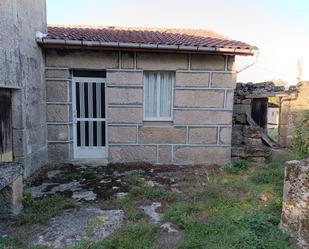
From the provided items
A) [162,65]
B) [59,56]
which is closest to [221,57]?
[162,65]

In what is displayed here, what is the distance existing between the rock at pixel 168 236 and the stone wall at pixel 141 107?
346 cm

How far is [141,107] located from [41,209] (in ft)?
11.9

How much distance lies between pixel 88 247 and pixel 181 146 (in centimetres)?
437

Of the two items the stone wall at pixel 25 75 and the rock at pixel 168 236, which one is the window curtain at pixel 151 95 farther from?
the rock at pixel 168 236

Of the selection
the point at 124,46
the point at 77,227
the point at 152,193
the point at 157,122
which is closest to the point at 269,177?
the point at 152,193

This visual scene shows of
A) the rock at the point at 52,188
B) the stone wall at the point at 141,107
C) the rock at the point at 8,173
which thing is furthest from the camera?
the stone wall at the point at 141,107

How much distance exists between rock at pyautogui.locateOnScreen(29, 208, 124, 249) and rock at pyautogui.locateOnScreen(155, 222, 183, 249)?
0.60 metres

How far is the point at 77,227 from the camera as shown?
3.59m

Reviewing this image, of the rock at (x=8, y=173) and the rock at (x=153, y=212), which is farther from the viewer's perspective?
the rock at (x=153, y=212)

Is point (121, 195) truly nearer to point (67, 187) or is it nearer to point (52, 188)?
point (67, 187)

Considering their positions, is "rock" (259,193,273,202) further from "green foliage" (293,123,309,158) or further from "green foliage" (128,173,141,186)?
"green foliage" (128,173,141,186)

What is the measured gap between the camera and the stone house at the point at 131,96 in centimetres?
644

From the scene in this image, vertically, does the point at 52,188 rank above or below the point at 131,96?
below

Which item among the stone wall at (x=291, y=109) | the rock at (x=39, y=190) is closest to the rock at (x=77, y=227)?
the rock at (x=39, y=190)
